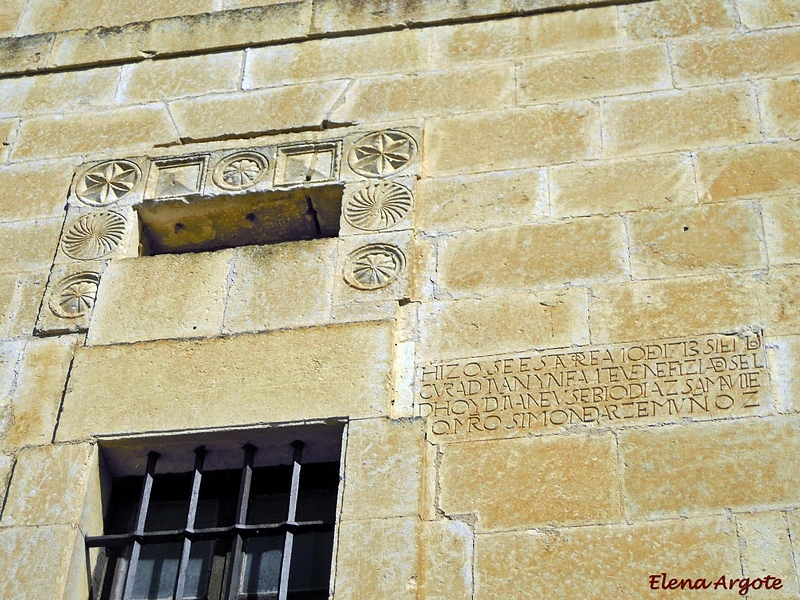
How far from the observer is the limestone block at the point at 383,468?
16.5ft

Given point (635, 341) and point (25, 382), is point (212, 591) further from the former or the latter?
point (635, 341)

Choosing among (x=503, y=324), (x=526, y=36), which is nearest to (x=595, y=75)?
(x=526, y=36)

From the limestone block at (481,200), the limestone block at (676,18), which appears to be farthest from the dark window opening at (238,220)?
the limestone block at (676,18)

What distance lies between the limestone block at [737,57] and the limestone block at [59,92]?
284 cm

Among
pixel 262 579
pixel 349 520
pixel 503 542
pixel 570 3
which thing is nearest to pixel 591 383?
pixel 503 542

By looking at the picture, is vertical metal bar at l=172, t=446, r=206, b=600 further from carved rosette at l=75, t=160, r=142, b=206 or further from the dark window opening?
carved rosette at l=75, t=160, r=142, b=206

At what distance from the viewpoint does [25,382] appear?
227 inches

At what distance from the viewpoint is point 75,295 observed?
601 centimetres

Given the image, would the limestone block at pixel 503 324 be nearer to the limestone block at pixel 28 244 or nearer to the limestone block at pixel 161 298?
the limestone block at pixel 161 298

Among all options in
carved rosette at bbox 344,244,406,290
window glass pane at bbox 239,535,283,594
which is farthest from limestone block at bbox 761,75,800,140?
window glass pane at bbox 239,535,283,594

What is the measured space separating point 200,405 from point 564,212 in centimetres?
173

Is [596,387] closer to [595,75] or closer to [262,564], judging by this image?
[262,564]

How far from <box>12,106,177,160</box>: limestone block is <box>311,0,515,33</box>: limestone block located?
0.95 m

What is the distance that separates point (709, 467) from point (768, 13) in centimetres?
261
